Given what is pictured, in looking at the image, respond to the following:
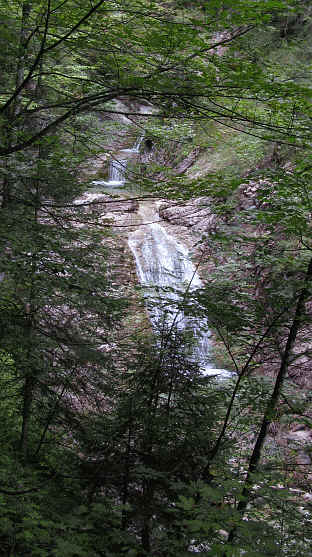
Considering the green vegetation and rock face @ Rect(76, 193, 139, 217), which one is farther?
rock face @ Rect(76, 193, 139, 217)

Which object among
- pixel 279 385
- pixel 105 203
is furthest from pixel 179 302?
pixel 105 203

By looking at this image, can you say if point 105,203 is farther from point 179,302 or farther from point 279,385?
point 279,385

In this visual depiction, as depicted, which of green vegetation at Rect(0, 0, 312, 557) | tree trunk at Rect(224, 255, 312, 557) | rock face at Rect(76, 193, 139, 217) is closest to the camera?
green vegetation at Rect(0, 0, 312, 557)

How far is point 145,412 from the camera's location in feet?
11.6

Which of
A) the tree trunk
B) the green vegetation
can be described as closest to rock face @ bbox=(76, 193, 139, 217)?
the green vegetation

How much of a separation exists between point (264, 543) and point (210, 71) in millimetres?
2935

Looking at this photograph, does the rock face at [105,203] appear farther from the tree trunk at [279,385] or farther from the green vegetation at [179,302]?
the tree trunk at [279,385]

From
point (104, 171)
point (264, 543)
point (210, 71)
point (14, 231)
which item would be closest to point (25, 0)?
point (210, 71)

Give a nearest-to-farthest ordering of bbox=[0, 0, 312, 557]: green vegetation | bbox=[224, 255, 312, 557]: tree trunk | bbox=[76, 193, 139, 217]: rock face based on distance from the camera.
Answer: bbox=[0, 0, 312, 557]: green vegetation < bbox=[224, 255, 312, 557]: tree trunk < bbox=[76, 193, 139, 217]: rock face

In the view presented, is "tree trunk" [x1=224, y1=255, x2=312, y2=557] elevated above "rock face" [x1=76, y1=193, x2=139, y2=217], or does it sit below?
below

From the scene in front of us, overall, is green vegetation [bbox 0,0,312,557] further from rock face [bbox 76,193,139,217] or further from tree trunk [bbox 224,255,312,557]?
rock face [bbox 76,193,139,217]

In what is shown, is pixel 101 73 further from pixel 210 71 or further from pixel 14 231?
pixel 14 231

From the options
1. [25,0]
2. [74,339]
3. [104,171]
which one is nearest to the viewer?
[25,0]

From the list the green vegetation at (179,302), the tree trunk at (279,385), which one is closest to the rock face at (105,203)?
the green vegetation at (179,302)
